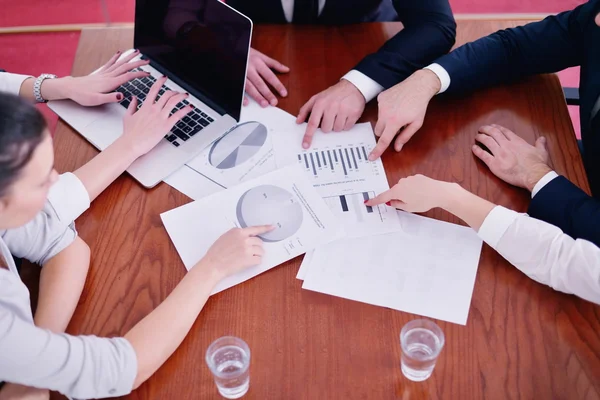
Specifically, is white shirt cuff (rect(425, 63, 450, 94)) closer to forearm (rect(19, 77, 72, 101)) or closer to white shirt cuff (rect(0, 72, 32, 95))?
forearm (rect(19, 77, 72, 101))

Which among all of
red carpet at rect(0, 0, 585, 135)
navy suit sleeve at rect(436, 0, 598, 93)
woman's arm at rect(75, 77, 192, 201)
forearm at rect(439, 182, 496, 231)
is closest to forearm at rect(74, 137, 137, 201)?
woman's arm at rect(75, 77, 192, 201)

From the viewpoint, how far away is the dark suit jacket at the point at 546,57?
1228 mm

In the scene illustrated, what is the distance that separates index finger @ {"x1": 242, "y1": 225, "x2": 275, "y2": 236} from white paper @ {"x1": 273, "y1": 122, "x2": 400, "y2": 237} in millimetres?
133

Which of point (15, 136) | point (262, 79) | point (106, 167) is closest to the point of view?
point (15, 136)

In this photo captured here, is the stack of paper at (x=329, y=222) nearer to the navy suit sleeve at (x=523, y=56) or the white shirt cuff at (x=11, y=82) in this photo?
the navy suit sleeve at (x=523, y=56)

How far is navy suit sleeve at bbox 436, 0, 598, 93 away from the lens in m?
1.26

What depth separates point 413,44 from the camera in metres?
1.32

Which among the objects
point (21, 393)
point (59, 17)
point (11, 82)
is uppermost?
point (11, 82)

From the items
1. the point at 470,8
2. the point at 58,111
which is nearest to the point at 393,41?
the point at 58,111

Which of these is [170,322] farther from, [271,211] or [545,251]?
[545,251]

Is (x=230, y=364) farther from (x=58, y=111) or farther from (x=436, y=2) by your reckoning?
(x=436, y=2)

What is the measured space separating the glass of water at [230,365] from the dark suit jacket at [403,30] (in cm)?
69

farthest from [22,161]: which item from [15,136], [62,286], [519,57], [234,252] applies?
[519,57]

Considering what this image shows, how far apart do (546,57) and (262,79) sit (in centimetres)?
65
